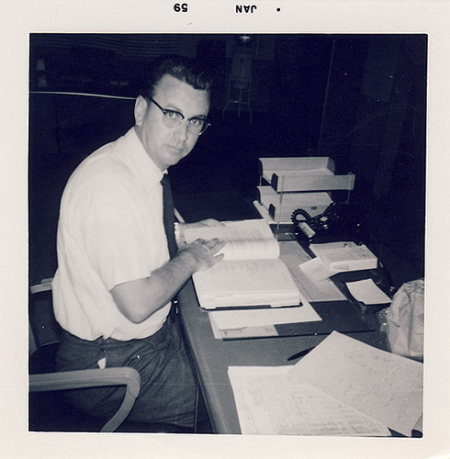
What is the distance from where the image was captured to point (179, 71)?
1163mm

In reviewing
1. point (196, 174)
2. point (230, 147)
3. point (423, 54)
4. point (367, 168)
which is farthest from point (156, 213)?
point (230, 147)

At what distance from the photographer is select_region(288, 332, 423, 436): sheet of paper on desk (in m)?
0.87

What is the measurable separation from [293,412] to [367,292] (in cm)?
52

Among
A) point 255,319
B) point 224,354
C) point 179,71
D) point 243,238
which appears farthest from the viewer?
point 243,238

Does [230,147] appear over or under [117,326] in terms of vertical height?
over

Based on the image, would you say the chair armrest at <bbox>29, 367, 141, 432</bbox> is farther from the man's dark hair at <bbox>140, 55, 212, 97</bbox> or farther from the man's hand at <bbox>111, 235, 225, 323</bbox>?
the man's dark hair at <bbox>140, 55, 212, 97</bbox>

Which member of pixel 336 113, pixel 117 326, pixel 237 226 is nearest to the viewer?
pixel 117 326

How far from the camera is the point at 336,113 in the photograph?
6.50 feet

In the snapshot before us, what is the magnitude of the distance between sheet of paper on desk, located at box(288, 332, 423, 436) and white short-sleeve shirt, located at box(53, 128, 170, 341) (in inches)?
20.3

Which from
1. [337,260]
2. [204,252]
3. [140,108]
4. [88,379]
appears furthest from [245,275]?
Answer: [140,108]

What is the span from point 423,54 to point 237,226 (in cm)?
77

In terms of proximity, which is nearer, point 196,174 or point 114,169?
point 114,169

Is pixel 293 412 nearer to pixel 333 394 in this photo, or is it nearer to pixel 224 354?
pixel 333 394
